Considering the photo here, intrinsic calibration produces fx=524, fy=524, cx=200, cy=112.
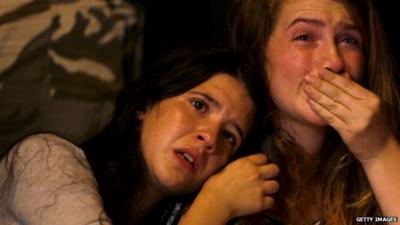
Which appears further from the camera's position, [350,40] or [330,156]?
[330,156]

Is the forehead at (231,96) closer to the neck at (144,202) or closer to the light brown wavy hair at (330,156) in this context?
the light brown wavy hair at (330,156)

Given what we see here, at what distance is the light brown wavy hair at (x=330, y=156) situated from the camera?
1362 mm

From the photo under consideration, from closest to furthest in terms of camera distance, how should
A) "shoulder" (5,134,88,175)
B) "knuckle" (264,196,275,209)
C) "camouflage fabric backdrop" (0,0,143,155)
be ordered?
"shoulder" (5,134,88,175)
"knuckle" (264,196,275,209)
"camouflage fabric backdrop" (0,0,143,155)

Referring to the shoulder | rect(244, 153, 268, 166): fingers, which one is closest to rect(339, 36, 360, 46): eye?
rect(244, 153, 268, 166): fingers

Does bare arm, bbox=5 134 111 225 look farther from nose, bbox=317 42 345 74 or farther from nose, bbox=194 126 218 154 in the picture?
nose, bbox=317 42 345 74

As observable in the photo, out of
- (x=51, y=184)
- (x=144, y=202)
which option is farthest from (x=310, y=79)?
(x=51, y=184)

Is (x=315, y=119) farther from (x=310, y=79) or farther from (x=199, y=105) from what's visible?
(x=199, y=105)

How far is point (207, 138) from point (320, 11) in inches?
16.7

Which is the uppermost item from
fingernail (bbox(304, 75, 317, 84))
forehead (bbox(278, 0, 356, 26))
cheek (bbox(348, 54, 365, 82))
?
forehead (bbox(278, 0, 356, 26))

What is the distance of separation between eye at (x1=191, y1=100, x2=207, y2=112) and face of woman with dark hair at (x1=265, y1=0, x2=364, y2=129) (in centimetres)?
21

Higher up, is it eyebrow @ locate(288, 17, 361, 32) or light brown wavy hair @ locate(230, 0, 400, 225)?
eyebrow @ locate(288, 17, 361, 32)

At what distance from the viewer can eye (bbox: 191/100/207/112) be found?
4.01 feet

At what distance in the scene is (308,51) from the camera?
4.18 ft
